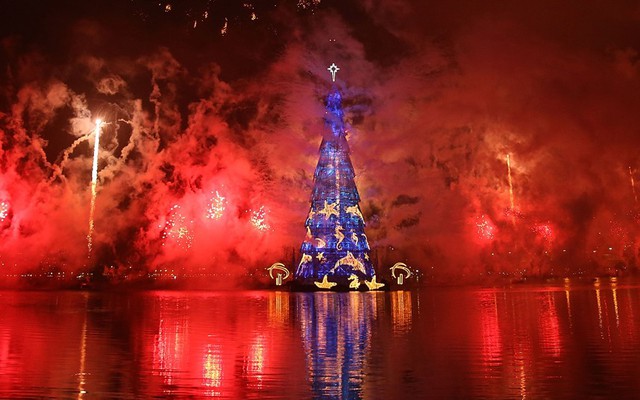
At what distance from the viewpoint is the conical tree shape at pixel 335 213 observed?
48.7 metres

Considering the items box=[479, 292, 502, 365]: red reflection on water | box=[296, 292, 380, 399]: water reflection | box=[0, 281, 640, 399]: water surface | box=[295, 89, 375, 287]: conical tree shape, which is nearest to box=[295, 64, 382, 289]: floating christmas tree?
box=[295, 89, 375, 287]: conical tree shape

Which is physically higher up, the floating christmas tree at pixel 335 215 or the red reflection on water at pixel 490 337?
the floating christmas tree at pixel 335 215

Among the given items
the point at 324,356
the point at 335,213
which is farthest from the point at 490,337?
the point at 335,213

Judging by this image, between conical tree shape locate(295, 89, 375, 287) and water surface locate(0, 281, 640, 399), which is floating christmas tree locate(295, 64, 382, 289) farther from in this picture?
water surface locate(0, 281, 640, 399)

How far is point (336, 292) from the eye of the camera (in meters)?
49.8

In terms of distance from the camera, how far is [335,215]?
48.8 m

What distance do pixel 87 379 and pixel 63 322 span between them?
40.6 ft

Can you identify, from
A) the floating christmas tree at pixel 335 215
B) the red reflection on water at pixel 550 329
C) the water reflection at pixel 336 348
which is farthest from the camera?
the floating christmas tree at pixel 335 215

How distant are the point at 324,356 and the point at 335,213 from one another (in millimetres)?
33453

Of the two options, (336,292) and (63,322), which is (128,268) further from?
(63,322)

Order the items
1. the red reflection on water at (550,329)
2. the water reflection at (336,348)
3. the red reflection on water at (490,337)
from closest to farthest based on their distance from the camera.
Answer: the water reflection at (336,348), the red reflection on water at (490,337), the red reflection on water at (550,329)

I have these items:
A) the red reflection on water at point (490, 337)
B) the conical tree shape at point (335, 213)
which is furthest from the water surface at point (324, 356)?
the conical tree shape at point (335, 213)

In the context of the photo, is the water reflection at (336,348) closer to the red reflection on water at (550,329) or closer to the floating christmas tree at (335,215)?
the red reflection on water at (550,329)

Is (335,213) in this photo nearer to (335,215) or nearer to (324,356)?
(335,215)
